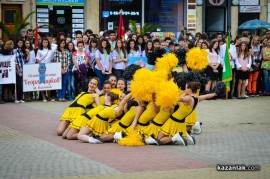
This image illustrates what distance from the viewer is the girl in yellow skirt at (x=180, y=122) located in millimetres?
13156

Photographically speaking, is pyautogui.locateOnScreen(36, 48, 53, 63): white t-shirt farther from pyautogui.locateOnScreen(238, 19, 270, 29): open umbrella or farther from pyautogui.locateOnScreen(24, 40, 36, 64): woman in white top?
pyautogui.locateOnScreen(238, 19, 270, 29): open umbrella

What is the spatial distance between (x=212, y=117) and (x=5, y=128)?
5100mm

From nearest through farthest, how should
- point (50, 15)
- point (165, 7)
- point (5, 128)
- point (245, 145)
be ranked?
point (245, 145) → point (5, 128) → point (50, 15) → point (165, 7)

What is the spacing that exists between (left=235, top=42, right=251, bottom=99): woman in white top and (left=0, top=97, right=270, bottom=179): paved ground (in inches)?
199

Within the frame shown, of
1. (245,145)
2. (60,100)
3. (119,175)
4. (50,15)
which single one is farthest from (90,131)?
(50,15)

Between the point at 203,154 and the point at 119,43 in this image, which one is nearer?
the point at 203,154

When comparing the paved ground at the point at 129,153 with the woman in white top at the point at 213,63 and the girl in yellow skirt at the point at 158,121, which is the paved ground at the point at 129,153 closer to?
the girl in yellow skirt at the point at 158,121

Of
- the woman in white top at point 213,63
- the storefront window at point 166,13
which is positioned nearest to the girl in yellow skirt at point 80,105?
the woman in white top at point 213,63

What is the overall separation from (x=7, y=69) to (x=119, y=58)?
126 inches

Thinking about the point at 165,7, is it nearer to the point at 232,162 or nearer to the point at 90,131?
the point at 90,131

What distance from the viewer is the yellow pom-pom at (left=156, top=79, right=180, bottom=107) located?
12.5 meters

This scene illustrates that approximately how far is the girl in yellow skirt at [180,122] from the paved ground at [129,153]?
0.60ft

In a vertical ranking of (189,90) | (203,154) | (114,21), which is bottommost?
(203,154)

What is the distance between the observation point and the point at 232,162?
11.2 metres
